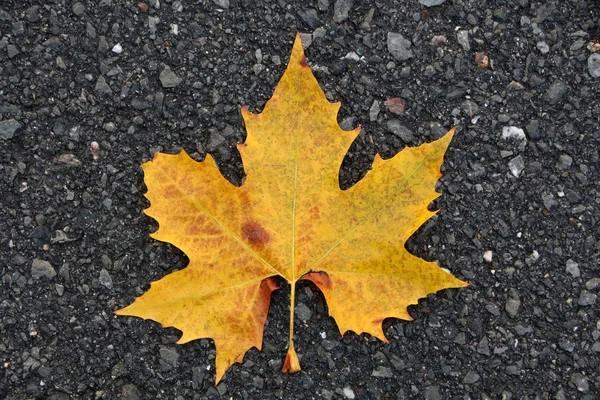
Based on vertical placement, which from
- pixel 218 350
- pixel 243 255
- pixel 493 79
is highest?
pixel 493 79

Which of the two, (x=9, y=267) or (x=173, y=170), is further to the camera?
(x=9, y=267)

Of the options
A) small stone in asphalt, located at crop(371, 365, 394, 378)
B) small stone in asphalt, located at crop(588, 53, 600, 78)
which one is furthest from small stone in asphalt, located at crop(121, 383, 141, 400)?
small stone in asphalt, located at crop(588, 53, 600, 78)

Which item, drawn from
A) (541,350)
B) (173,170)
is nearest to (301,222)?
(173,170)

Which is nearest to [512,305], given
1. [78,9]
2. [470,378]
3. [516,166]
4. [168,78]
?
[470,378]

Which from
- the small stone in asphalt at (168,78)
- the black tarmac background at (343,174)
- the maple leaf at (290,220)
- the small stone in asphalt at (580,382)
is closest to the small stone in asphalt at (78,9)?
the black tarmac background at (343,174)

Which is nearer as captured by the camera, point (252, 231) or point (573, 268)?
point (252, 231)

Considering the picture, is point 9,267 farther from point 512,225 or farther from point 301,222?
point 512,225

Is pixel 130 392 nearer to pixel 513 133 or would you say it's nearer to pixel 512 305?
pixel 512 305
